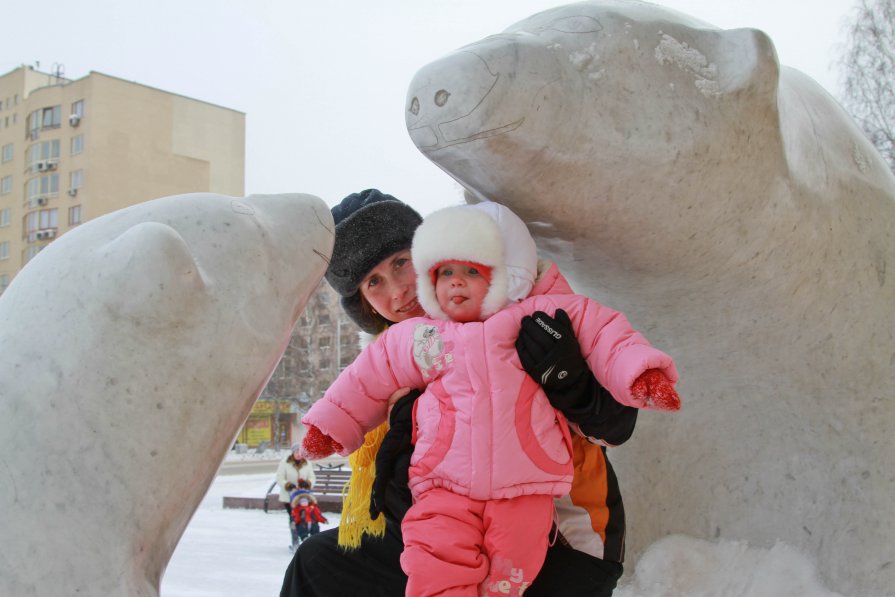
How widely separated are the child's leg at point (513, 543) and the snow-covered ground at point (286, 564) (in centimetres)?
94

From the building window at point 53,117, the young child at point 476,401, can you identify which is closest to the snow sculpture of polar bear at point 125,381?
the young child at point 476,401

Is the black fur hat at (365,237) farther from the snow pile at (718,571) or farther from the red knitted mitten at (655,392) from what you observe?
the snow pile at (718,571)

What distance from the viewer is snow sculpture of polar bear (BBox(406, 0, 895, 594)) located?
1.69 m

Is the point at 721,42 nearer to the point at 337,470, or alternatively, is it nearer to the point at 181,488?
the point at 181,488

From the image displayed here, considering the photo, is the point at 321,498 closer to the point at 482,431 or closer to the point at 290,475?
the point at 290,475

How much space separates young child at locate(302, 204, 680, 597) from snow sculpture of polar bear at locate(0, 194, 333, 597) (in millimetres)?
295

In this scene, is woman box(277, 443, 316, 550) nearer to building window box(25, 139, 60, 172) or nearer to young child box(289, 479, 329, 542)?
young child box(289, 479, 329, 542)

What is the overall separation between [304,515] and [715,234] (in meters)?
7.33

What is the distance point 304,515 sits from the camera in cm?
852

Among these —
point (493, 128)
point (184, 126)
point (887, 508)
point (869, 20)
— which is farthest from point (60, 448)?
point (184, 126)

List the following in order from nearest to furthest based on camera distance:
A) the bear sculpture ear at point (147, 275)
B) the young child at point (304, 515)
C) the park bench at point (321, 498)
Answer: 1. the bear sculpture ear at point (147, 275)
2. the young child at point (304, 515)
3. the park bench at point (321, 498)

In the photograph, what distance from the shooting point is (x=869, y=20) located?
484 inches

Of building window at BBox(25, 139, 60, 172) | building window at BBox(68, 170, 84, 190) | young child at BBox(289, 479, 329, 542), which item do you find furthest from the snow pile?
building window at BBox(25, 139, 60, 172)

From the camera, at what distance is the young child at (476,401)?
1519 millimetres
